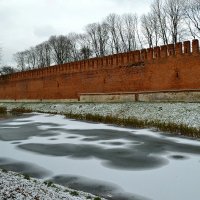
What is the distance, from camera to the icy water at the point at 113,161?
5.52 metres

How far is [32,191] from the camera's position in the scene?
16.9 ft

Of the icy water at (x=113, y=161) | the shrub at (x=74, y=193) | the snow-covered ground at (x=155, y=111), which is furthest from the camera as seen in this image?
the snow-covered ground at (x=155, y=111)

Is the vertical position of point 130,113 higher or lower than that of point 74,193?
higher

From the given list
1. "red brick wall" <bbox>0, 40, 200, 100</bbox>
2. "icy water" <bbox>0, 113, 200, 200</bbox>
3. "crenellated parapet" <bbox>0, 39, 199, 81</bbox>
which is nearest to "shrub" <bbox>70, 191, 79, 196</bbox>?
"icy water" <bbox>0, 113, 200, 200</bbox>

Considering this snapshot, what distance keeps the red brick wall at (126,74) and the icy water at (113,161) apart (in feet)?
22.0

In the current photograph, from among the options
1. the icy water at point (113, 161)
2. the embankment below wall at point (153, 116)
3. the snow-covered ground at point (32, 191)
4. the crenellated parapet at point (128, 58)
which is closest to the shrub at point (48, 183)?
the snow-covered ground at point (32, 191)

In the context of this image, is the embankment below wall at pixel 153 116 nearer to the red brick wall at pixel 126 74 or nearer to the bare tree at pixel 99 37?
the red brick wall at pixel 126 74

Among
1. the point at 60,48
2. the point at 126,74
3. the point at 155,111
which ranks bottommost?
the point at 155,111

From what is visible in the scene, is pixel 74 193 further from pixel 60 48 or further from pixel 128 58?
pixel 60 48

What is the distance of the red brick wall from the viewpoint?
16805 millimetres

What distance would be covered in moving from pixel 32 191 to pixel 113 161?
2.50 meters

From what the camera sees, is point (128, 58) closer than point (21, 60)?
Yes

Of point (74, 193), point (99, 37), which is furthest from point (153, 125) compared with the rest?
point (99, 37)

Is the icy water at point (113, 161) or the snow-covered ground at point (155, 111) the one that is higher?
the snow-covered ground at point (155, 111)
